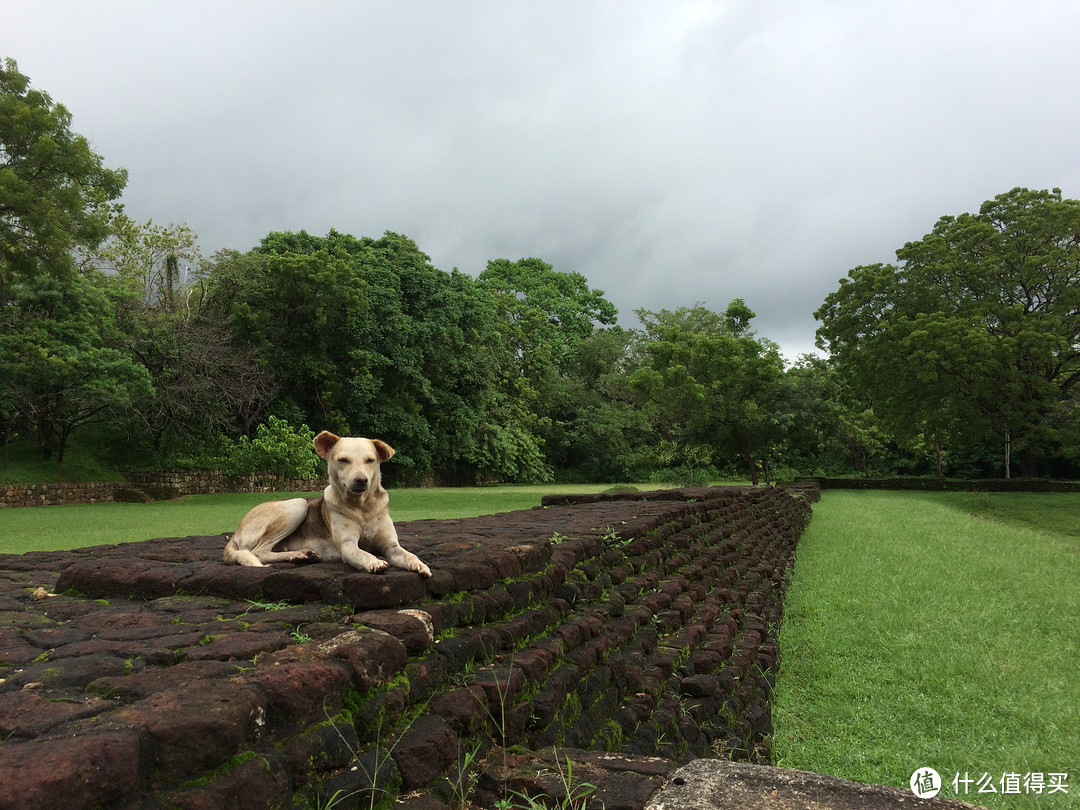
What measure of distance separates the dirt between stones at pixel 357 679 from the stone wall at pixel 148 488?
16041mm

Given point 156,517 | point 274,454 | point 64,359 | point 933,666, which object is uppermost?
point 64,359

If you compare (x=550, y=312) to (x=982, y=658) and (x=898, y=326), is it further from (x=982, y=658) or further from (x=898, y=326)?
(x=982, y=658)

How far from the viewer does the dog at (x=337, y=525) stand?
10.7ft

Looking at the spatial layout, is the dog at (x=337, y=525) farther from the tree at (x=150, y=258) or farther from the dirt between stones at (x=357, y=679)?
the tree at (x=150, y=258)

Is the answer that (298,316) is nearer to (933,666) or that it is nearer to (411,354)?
(411,354)

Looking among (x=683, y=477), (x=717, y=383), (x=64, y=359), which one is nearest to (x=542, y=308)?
(x=683, y=477)

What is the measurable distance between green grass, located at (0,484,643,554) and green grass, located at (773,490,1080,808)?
6466 millimetres

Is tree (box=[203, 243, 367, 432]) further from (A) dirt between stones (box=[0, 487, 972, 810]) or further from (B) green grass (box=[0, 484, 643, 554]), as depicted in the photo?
(A) dirt between stones (box=[0, 487, 972, 810])

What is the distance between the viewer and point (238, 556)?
140 inches

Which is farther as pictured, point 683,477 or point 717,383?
point 683,477

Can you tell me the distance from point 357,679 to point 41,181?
49.8ft

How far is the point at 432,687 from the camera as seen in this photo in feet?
8.80

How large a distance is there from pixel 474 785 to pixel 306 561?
5.15 feet

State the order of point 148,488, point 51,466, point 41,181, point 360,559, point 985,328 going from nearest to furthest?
point 360,559, point 41,181, point 148,488, point 51,466, point 985,328
